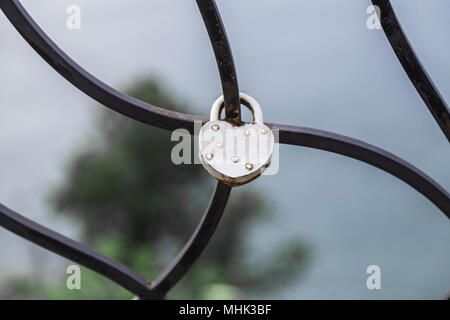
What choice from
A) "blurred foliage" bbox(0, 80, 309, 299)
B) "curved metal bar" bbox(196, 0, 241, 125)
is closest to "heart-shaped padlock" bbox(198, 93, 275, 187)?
"curved metal bar" bbox(196, 0, 241, 125)

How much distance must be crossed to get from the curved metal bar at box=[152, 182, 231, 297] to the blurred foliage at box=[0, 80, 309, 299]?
5.60ft

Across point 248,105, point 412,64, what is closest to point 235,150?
point 248,105

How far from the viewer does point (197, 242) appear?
1.87 ft

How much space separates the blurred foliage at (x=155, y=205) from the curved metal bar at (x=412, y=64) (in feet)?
5.93

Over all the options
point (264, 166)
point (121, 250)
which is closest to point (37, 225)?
point (264, 166)

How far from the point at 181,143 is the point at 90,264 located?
0.17 metres

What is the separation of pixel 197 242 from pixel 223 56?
0.21 metres

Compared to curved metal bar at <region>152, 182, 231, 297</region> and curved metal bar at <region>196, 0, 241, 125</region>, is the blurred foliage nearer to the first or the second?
curved metal bar at <region>152, 182, 231, 297</region>

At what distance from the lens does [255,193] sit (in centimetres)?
236

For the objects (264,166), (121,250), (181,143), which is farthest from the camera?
(121,250)

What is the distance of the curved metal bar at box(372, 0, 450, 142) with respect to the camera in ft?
1.58

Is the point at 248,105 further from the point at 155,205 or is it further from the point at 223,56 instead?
the point at 155,205

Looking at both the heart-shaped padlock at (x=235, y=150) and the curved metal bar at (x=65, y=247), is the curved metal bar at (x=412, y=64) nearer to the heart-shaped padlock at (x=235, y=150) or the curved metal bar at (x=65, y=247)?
the heart-shaped padlock at (x=235, y=150)
